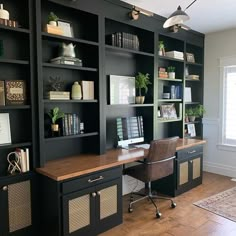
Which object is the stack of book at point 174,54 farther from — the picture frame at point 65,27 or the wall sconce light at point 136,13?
the picture frame at point 65,27

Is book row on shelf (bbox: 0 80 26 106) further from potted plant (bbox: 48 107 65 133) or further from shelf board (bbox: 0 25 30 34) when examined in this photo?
shelf board (bbox: 0 25 30 34)

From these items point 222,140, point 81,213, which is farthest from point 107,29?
point 222,140

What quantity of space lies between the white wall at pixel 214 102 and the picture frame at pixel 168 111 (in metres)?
0.95

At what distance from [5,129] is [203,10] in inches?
113

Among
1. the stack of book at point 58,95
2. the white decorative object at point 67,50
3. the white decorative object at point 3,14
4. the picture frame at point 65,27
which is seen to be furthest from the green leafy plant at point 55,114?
the white decorative object at point 3,14

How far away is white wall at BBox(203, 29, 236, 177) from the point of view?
14.4 feet

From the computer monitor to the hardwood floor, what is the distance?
835mm

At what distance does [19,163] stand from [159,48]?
2557 mm

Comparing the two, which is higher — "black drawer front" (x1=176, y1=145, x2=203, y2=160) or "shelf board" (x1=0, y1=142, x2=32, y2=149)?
"shelf board" (x1=0, y1=142, x2=32, y2=149)

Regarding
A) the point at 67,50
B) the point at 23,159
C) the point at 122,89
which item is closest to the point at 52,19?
the point at 67,50

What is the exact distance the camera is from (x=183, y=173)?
356cm

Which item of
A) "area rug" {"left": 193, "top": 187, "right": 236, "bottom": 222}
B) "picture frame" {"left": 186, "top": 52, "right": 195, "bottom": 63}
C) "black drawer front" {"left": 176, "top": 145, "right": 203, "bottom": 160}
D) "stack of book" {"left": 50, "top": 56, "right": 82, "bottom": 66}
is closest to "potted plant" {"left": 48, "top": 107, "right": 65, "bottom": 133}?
"stack of book" {"left": 50, "top": 56, "right": 82, "bottom": 66}

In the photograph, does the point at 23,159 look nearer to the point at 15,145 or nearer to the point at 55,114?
the point at 15,145

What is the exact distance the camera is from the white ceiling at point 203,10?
3037mm
